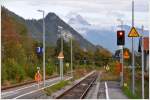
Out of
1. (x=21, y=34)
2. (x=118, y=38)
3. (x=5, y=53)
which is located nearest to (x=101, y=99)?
(x=118, y=38)

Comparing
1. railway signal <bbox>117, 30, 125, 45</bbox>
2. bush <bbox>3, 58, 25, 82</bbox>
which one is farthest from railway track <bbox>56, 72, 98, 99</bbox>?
bush <bbox>3, 58, 25, 82</bbox>

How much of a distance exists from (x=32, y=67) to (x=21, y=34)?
16350mm

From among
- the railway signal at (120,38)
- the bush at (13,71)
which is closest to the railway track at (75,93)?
the railway signal at (120,38)

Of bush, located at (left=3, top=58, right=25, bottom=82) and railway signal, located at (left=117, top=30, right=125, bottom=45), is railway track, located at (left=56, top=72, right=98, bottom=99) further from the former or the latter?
bush, located at (left=3, top=58, right=25, bottom=82)

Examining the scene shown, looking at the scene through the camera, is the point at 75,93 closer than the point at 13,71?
Yes

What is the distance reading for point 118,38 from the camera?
121ft

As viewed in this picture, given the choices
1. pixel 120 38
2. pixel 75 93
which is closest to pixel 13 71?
pixel 75 93

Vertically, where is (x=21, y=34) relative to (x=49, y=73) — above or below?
above

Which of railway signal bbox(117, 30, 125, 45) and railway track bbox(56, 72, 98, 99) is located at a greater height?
railway signal bbox(117, 30, 125, 45)

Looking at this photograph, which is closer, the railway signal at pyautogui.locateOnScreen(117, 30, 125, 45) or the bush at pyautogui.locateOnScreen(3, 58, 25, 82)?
the railway signal at pyautogui.locateOnScreen(117, 30, 125, 45)

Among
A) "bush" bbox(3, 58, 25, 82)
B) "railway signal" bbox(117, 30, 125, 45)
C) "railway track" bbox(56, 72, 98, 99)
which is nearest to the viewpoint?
"railway signal" bbox(117, 30, 125, 45)

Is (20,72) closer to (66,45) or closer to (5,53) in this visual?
(5,53)

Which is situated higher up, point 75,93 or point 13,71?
point 13,71

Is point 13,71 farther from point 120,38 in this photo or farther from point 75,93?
point 120,38
